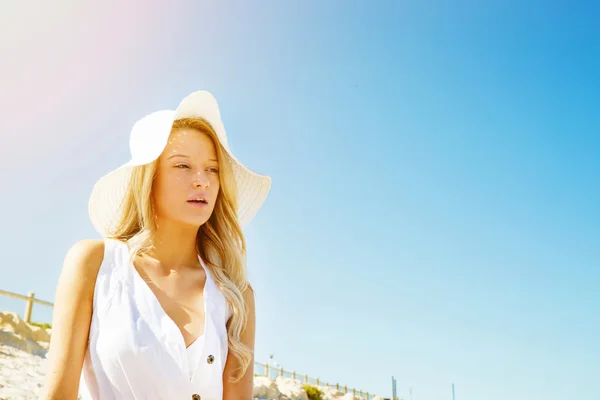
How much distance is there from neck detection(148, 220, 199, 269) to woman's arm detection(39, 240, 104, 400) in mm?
260

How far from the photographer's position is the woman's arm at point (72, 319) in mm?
1977

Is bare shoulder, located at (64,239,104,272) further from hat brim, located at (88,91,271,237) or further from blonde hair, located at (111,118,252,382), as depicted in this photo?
hat brim, located at (88,91,271,237)

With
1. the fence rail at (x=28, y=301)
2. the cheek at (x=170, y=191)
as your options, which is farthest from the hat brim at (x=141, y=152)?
the fence rail at (x=28, y=301)

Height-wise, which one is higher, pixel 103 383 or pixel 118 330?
pixel 118 330

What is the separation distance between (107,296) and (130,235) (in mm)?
410

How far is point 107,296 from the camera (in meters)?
2.17

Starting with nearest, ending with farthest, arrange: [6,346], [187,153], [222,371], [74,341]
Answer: [74,341] < [222,371] < [187,153] < [6,346]

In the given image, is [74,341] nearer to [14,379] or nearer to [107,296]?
[107,296]

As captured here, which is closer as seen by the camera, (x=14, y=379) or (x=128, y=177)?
(x=128, y=177)

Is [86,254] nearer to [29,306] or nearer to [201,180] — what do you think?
[201,180]

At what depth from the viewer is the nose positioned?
2.38 metres

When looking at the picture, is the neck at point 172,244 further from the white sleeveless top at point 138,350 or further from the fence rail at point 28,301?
the fence rail at point 28,301

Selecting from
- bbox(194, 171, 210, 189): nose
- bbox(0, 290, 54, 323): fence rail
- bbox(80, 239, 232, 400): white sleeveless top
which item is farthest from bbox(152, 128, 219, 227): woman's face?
bbox(0, 290, 54, 323): fence rail

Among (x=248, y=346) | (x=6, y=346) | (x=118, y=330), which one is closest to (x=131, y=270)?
(x=118, y=330)
